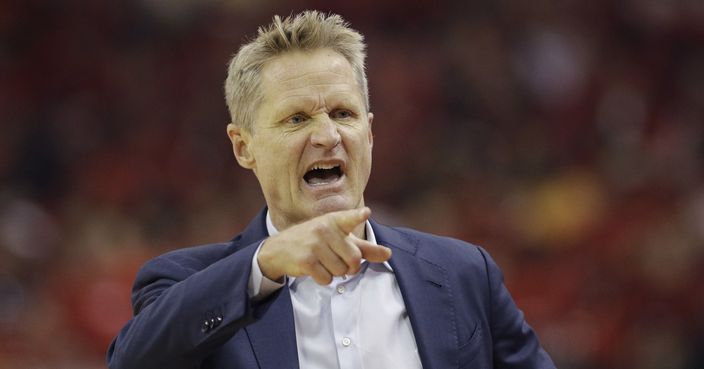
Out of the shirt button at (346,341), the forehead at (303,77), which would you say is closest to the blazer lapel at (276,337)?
the shirt button at (346,341)

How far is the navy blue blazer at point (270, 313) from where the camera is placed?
186 centimetres

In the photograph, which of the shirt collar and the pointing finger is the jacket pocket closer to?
the shirt collar

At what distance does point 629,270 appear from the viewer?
221 inches

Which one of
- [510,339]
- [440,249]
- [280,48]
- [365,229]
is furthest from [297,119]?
[510,339]

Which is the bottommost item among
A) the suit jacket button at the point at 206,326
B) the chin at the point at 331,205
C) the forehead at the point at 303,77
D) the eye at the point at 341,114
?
the suit jacket button at the point at 206,326

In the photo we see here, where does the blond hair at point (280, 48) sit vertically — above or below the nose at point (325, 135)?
above

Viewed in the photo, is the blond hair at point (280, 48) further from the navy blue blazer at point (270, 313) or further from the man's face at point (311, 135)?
the navy blue blazer at point (270, 313)

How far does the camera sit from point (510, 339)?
225 cm

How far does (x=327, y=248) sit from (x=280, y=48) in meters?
0.67

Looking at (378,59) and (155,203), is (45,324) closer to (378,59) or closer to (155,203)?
(155,203)

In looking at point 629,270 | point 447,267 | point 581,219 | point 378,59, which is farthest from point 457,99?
point 447,267

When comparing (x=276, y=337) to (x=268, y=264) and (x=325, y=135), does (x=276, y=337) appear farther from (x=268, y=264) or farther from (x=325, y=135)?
(x=325, y=135)

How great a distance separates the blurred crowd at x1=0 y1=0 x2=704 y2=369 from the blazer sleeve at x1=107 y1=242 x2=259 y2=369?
10.7 ft

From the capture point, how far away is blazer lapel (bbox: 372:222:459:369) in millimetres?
2125
